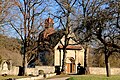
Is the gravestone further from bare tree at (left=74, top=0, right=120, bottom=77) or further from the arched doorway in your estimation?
bare tree at (left=74, top=0, right=120, bottom=77)

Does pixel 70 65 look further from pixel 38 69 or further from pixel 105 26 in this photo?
pixel 105 26

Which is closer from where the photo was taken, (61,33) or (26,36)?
(26,36)

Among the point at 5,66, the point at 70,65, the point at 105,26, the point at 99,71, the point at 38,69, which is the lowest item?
the point at 99,71

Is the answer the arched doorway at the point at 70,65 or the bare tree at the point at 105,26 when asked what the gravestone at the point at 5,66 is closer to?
the arched doorway at the point at 70,65

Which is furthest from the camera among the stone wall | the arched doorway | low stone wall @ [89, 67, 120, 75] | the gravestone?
the arched doorway

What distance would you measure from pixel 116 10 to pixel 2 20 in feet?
47.8

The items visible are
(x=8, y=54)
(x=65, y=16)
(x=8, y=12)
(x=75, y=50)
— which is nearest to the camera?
(x=8, y=12)

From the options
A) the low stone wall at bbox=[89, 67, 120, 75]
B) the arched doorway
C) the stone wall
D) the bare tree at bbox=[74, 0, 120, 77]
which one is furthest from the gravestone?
the bare tree at bbox=[74, 0, 120, 77]

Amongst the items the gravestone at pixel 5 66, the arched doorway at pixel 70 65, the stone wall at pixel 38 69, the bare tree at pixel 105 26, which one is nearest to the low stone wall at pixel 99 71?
the stone wall at pixel 38 69

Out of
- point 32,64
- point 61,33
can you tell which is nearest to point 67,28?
point 61,33

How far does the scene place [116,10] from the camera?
2838 centimetres

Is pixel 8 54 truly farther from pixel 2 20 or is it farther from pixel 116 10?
pixel 116 10

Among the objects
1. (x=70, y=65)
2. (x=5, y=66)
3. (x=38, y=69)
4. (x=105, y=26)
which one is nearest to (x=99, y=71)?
(x=70, y=65)

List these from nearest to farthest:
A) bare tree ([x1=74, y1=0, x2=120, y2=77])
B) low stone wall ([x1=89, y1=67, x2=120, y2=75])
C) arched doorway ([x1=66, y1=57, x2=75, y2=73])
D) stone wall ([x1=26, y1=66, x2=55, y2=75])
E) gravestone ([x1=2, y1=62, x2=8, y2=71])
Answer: bare tree ([x1=74, y1=0, x2=120, y2=77]) → gravestone ([x1=2, y1=62, x2=8, y2=71]) → low stone wall ([x1=89, y1=67, x2=120, y2=75]) → stone wall ([x1=26, y1=66, x2=55, y2=75]) → arched doorway ([x1=66, y1=57, x2=75, y2=73])
